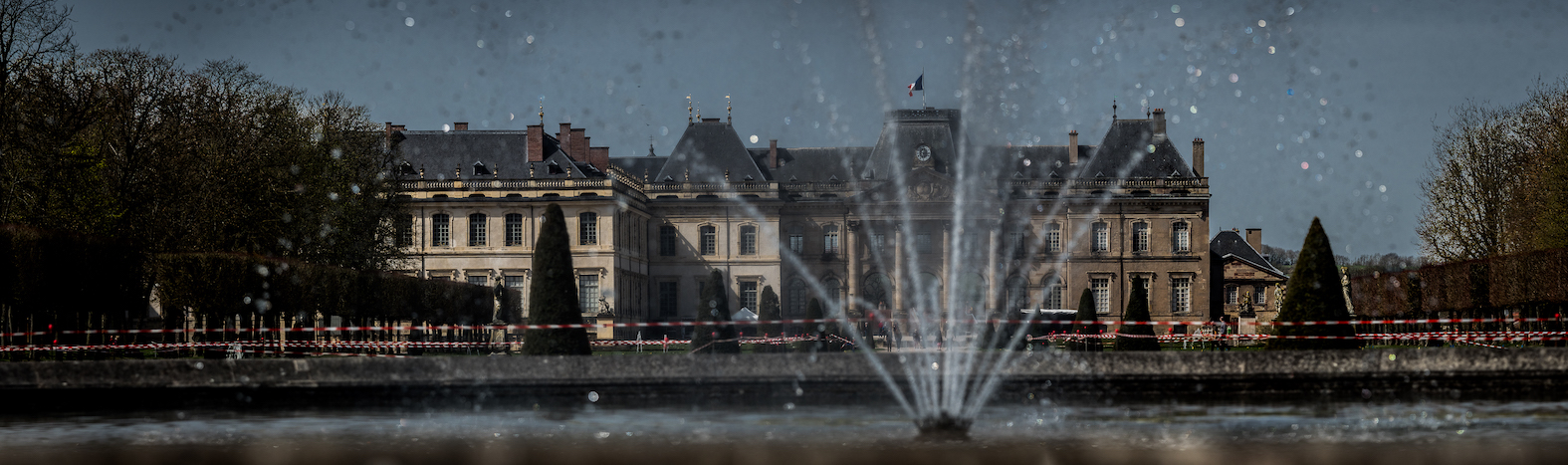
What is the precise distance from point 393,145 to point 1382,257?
55.4 m

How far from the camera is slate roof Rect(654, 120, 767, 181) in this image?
58.0m

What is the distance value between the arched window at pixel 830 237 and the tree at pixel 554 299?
36102mm

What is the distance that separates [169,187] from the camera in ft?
89.8

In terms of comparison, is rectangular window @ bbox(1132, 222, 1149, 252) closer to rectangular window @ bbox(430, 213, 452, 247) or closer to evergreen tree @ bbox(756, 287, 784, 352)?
evergreen tree @ bbox(756, 287, 784, 352)

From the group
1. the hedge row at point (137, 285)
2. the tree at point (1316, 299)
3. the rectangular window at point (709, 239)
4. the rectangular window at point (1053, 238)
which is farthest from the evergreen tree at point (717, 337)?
the rectangular window at point (1053, 238)

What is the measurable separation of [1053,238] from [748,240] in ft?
39.8

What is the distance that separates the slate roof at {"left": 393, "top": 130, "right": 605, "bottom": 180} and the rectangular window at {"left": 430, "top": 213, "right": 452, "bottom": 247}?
157 cm

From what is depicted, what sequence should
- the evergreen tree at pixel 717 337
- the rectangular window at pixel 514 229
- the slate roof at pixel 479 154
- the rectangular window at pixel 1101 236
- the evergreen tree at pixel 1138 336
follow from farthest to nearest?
the rectangular window at pixel 1101 236, the slate roof at pixel 479 154, the rectangular window at pixel 514 229, the evergreen tree at pixel 717 337, the evergreen tree at pixel 1138 336

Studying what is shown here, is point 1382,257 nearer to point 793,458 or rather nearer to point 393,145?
point 393,145

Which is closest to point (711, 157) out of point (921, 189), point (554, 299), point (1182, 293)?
point (921, 189)

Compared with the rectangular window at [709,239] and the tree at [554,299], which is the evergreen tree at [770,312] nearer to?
the rectangular window at [709,239]

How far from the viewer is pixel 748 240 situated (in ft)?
186

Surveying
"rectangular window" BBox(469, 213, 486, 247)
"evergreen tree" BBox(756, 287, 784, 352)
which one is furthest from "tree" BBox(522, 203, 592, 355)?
"rectangular window" BBox(469, 213, 486, 247)

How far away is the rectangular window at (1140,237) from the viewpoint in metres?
57.4
